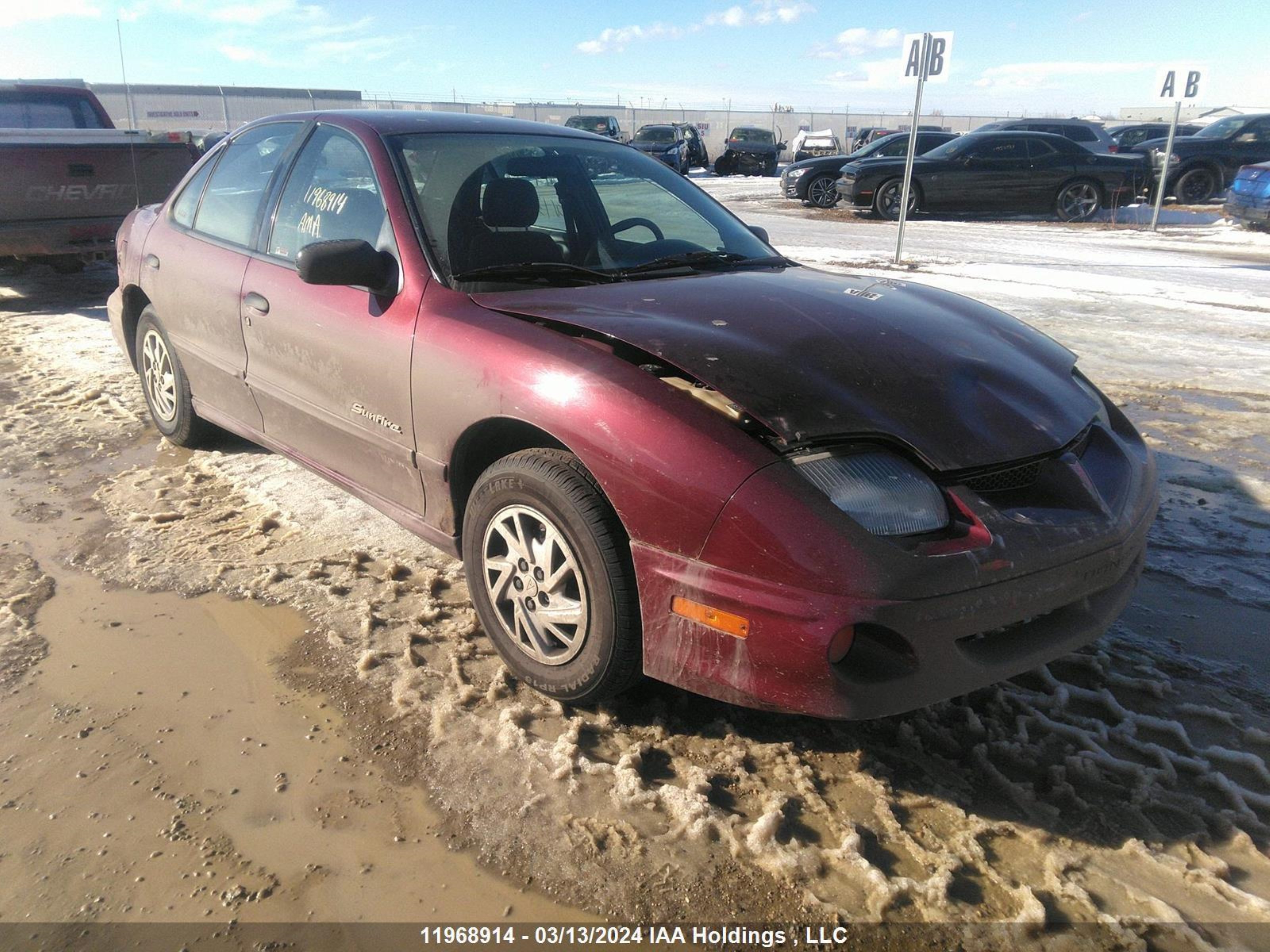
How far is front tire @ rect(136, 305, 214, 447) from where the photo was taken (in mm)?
4355

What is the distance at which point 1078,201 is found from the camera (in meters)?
16.5

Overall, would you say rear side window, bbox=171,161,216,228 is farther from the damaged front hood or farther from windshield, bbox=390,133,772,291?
the damaged front hood

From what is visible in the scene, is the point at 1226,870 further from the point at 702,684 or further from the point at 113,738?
the point at 113,738

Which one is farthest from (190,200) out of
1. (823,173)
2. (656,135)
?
(656,135)

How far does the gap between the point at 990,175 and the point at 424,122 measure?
15.0 m

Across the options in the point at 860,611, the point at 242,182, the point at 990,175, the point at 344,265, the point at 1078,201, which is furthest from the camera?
the point at 1078,201

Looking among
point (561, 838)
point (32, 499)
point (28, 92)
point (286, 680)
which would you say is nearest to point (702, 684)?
point (561, 838)

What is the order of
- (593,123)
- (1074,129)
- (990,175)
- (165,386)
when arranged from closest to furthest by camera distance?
(165,386)
(990,175)
(1074,129)
(593,123)

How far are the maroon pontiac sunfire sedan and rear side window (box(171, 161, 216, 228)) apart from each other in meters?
0.52

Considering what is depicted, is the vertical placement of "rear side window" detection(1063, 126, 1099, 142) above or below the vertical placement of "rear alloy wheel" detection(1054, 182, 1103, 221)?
above

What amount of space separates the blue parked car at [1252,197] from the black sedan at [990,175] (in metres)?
2.36

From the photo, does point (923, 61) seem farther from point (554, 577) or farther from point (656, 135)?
point (656, 135)

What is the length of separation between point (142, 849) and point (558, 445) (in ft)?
4.48

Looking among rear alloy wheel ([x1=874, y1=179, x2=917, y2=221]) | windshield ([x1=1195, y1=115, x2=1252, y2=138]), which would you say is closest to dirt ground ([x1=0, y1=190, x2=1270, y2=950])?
rear alloy wheel ([x1=874, y1=179, x2=917, y2=221])
